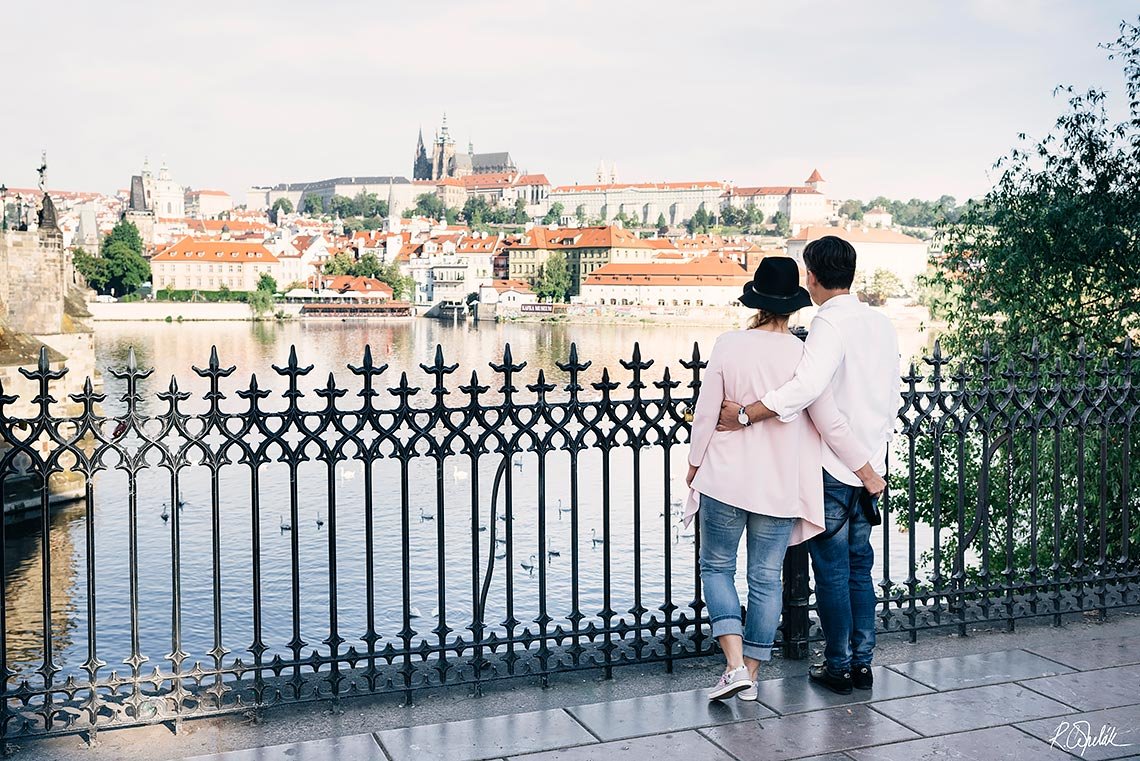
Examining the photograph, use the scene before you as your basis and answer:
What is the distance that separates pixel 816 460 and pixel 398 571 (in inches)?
677

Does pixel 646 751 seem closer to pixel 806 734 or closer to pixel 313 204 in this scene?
pixel 806 734

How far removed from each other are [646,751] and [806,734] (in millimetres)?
501

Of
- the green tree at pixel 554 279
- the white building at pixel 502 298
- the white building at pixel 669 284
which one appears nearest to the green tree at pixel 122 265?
the white building at pixel 502 298

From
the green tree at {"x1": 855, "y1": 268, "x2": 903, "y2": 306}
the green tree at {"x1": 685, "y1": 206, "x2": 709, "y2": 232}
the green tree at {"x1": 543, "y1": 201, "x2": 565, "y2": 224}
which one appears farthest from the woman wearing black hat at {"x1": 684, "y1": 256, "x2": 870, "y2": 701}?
the green tree at {"x1": 543, "y1": 201, "x2": 565, "y2": 224}

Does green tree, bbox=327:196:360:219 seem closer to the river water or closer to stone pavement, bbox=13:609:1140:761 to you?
the river water

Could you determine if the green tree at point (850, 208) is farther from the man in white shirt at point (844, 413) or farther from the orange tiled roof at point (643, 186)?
the man in white shirt at point (844, 413)

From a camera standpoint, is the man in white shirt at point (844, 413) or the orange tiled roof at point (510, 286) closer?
the man in white shirt at point (844, 413)

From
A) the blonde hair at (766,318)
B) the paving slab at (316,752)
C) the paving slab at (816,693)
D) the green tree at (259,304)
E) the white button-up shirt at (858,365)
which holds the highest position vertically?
the green tree at (259,304)

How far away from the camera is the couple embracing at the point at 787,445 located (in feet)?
12.3

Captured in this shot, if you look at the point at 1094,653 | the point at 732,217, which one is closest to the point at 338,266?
the point at 732,217

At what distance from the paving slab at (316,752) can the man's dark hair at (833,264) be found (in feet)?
6.46

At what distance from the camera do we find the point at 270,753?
11.7ft

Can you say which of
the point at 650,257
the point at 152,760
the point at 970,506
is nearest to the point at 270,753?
the point at 152,760

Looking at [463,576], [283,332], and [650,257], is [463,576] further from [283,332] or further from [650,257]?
[650,257]
